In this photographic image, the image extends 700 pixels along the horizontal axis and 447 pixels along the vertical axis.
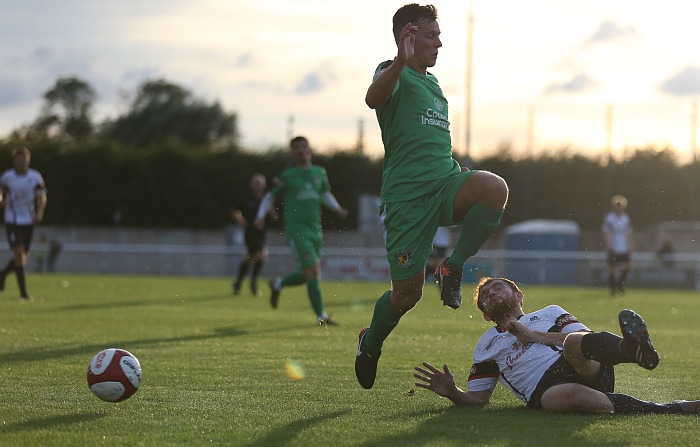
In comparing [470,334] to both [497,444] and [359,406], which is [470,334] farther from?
[497,444]

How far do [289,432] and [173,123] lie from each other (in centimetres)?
7025

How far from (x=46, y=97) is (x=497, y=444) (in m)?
82.2

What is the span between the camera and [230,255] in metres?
37.4

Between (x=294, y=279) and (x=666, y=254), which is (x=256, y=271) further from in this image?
(x=666, y=254)

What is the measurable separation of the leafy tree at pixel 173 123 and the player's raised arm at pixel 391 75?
67.7m

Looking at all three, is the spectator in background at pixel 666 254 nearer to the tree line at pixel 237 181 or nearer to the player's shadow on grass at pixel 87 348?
the tree line at pixel 237 181

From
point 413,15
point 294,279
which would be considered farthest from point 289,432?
point 294,279

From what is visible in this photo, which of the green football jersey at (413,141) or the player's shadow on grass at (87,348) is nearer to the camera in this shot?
the green football jersey at (413,141)

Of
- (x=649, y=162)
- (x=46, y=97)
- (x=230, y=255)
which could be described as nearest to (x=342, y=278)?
(x=230, y=255)

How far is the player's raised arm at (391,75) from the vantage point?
610 cm

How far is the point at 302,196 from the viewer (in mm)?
14156

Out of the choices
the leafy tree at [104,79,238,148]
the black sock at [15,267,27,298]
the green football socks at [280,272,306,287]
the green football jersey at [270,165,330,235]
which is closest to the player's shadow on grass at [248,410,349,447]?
the green football jersey at [270,165,330,235]

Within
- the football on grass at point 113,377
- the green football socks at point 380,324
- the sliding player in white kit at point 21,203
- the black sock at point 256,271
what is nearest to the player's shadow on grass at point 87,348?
the football on grass at point 113,377

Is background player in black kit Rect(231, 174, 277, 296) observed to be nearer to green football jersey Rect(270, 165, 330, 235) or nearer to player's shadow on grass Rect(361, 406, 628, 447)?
green football jersey Rect(270, 165, 330, 235)
